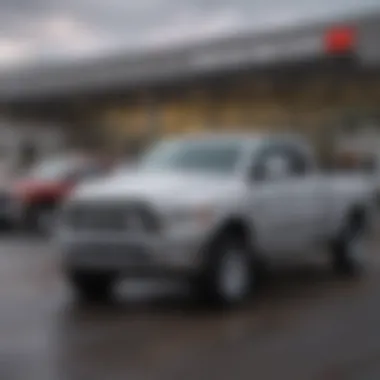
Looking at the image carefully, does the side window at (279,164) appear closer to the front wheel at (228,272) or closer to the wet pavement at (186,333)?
the front wheel at (228,272)

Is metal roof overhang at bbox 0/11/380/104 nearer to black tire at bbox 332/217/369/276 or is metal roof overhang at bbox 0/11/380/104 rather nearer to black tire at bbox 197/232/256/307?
black tire at bbox 332/217/369/276

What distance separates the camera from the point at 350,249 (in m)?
13.0

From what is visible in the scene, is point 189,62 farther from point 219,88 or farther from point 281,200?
point 281,200

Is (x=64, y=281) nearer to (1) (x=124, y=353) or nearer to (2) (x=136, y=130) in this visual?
(1) (x=124, y=353)

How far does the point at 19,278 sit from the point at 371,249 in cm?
604

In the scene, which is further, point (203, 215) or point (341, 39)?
point (341, 39)

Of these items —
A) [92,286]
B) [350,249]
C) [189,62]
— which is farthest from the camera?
[189,62]

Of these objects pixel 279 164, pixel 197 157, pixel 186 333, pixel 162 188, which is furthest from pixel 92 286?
pixel 279 164

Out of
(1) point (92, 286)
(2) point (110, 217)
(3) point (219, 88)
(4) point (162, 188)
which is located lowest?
(1) point (92, 286)

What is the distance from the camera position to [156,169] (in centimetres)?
1128

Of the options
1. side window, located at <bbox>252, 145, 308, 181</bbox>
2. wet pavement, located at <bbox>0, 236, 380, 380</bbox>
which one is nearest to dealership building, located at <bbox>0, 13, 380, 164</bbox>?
side window, located at <bbox>252, 145, 308, 181</bbox>

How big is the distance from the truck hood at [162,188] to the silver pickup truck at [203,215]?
0.01m

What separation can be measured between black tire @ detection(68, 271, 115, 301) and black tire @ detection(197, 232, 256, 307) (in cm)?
102

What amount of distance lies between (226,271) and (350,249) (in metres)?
3.39
